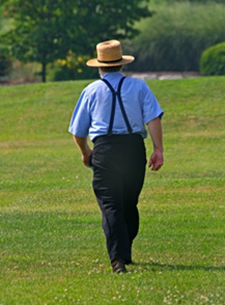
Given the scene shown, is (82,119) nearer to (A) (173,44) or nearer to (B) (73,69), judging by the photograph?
(B) (73,69)

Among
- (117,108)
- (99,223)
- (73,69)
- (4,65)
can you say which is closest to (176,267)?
(117,108)

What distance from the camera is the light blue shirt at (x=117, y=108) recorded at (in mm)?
6598

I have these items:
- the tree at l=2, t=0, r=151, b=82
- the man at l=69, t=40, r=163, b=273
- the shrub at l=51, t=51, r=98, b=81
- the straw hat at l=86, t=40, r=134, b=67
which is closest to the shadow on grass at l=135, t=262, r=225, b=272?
the man at l=69, t=40, r=163, b=273

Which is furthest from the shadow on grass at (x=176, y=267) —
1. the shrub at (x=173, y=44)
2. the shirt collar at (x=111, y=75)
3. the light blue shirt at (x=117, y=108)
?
the shrub at (x=173, y=44)

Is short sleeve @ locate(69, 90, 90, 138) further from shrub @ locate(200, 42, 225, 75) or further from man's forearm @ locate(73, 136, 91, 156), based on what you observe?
shrub @ locate(200, 42, 225, 75)

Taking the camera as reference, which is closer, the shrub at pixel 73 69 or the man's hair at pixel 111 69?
the man's hair at pixel 111 69

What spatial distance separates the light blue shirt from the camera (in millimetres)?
6598

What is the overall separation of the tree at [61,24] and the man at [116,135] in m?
18.8

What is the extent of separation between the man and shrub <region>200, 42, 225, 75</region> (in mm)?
17476

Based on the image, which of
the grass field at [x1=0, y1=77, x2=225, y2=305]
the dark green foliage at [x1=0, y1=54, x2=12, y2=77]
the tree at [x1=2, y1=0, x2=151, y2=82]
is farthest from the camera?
the dark green foliage at [x1=0, y1=54, x2=12, y2=77]

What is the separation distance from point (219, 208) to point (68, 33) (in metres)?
17.0

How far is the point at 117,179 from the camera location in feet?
21.8

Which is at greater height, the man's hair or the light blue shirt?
the man's hair

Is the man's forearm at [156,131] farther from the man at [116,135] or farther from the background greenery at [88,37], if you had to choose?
the background greenery at [88,37]
